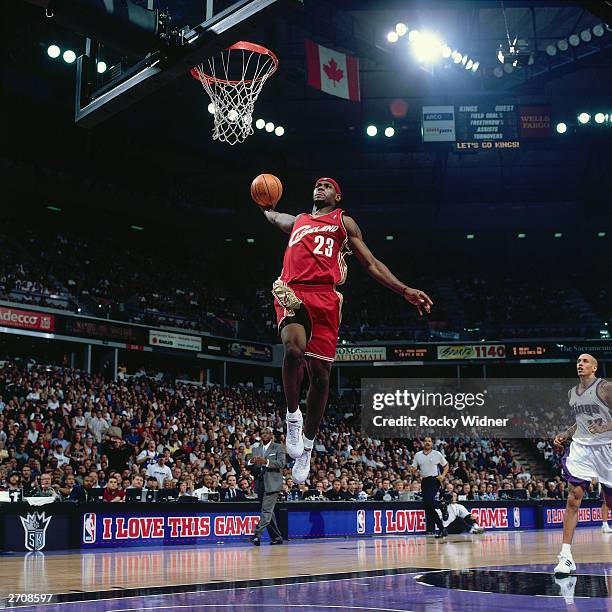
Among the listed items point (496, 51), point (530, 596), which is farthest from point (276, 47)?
point (530, 596)

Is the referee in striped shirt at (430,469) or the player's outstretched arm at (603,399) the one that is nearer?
the player's outstretched arm at (603,399)

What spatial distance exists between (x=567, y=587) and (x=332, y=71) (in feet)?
62.9

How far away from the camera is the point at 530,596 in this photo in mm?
5961

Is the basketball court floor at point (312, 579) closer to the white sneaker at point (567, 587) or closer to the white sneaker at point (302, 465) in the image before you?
the white sneaker at point (567, 587)

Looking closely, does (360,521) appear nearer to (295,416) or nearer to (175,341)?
(295,416)

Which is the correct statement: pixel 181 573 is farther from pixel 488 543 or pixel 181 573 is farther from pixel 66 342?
pixel 66 342

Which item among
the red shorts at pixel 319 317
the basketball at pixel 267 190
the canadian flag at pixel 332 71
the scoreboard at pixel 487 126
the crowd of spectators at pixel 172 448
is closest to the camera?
the red shorts at pixel 319 317

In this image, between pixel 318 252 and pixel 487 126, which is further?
pixel 487 126

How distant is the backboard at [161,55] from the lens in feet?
21.6

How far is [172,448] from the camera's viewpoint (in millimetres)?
19344

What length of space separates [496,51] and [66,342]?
18113mm

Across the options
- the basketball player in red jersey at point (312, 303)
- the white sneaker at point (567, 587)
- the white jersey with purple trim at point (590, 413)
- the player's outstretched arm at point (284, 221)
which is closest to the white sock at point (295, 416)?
the basketball player in red jersey at point (312, 303)

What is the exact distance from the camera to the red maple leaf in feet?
75.5

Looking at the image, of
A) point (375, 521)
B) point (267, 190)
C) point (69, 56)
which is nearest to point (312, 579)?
point (267, 190)
